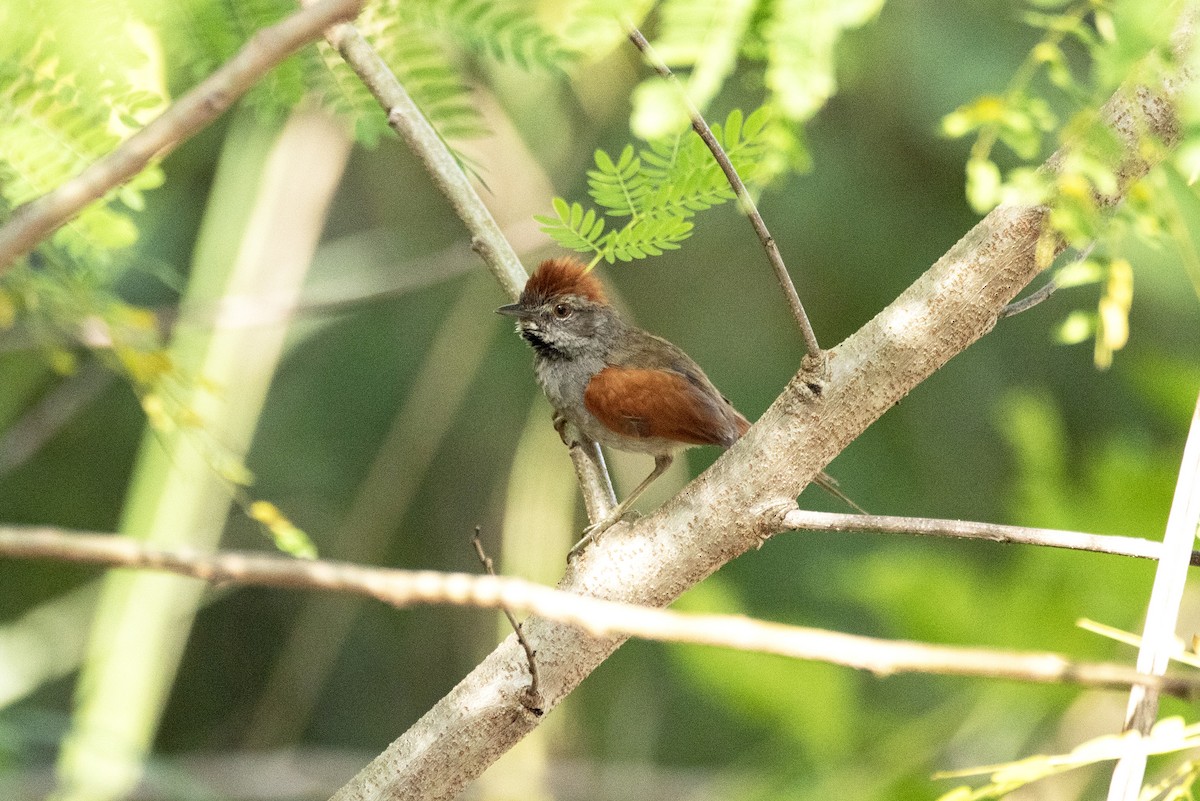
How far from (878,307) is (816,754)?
294 cm

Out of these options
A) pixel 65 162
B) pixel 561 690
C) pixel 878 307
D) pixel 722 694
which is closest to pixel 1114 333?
pixel 561 690

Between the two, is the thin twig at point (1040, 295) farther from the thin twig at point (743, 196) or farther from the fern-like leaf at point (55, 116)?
the fern-like leaf at point (55, 116)

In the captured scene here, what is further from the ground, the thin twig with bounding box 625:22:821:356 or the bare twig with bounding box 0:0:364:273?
the thin twig with bounding box 625:22:821:356

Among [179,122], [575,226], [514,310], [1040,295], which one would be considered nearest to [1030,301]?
[1040,295]

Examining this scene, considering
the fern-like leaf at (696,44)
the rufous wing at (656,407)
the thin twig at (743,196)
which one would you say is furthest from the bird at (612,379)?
the fern-like leaf at (696,44)

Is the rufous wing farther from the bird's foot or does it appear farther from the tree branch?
the tree branch

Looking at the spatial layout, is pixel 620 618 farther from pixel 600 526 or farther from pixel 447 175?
pixel 447 175

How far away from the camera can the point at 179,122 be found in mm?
952

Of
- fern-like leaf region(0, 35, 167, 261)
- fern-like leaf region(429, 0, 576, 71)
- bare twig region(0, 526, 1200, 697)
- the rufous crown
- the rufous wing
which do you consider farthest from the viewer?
the rufous crown

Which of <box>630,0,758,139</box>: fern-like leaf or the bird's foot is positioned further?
the bird's foot

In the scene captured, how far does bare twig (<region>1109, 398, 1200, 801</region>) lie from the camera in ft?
4.98

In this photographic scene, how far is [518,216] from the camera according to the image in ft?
17.1

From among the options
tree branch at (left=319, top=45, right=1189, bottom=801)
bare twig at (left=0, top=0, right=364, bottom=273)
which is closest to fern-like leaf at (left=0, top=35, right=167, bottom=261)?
tree branch at (left=319, top=45, right=1189, bottom=801)

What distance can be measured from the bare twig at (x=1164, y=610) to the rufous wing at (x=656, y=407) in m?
1.44
